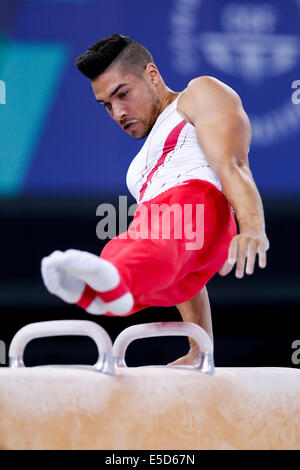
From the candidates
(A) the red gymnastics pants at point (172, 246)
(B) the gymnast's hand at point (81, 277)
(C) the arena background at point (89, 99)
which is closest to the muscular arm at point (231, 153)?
(A) the red gymnastics pants at point (172, 246)

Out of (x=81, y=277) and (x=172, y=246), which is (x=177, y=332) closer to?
(x=172, y=246)

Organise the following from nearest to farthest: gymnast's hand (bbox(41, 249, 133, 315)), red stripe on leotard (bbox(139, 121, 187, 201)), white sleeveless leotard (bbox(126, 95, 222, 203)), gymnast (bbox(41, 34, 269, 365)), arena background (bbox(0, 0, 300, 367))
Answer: gymnast's hand (bbox(41, 249, 133, 315)), gymnast (bbox(41, 34, 269, 365)), white sleeveless leotard (bbox(126, 95, 222, 203)), red stripe on leotard (bbox(139, 121, 187, 201)), arena background (bbox(0, 0, 300, 367))

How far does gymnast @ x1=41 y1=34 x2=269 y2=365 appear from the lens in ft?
7.23

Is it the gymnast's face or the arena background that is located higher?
the arena background

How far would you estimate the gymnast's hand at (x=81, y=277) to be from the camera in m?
2.03

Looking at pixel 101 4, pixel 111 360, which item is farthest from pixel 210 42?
pixel 111 360

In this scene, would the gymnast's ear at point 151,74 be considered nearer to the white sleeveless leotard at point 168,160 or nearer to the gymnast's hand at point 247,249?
the white sleeveless leotard at point 168,160

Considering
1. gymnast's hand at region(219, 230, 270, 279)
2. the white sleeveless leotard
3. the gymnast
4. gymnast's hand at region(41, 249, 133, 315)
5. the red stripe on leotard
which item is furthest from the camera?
the red stripe on leotard

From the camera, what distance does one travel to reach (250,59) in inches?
227

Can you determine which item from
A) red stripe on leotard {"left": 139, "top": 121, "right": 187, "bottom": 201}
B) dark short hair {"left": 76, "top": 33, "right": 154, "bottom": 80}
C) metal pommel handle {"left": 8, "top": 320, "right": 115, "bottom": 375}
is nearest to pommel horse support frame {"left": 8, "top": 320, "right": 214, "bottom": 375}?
metal pommel handle {"left": 8, "top": 320, "right": 115, "bottom": 375}

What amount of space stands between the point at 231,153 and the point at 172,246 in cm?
48

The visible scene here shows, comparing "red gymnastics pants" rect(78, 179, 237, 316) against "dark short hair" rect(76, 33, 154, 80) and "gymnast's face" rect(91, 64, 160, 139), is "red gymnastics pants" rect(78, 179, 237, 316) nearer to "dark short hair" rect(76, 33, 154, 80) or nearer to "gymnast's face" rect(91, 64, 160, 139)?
"gymnast's face" rect(91, 64, 160, 139)

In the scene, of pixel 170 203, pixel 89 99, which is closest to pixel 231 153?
pixel 170 203

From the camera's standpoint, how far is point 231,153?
2.64m
